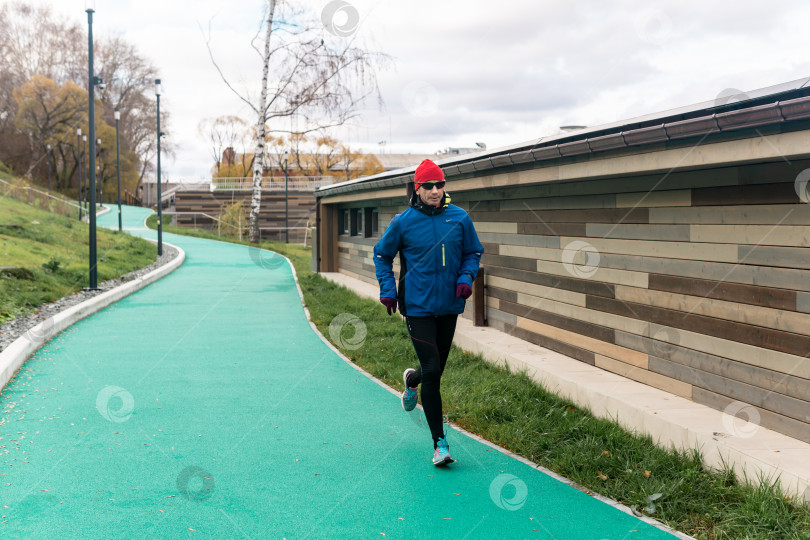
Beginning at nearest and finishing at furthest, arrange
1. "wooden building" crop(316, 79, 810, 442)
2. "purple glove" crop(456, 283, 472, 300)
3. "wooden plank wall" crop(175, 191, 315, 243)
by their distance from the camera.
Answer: "wooden building" crop(316, 79, 810, 442), "purple glove" crop(456, 283, 472, 300), "wooden plank wall" crop(175, 191, 315, 243)

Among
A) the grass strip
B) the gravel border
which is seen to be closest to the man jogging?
the grass strip

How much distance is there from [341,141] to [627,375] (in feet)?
222

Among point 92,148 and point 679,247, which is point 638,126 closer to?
point 679,247

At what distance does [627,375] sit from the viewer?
22.8ft

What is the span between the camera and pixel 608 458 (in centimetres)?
516

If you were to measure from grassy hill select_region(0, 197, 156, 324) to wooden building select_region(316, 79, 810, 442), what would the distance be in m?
8.63

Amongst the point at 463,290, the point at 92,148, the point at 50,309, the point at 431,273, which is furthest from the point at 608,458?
the point at 92,148

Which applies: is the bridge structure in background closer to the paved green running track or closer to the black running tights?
the paved green running track

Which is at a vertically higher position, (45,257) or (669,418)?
(45,257)

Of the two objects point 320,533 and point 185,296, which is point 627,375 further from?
point 185,296

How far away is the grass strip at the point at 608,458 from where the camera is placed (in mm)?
4066

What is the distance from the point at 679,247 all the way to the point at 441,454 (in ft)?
8.79

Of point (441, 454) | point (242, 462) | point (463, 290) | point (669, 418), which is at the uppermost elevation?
point (463, 290)

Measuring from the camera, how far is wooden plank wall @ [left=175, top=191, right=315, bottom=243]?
5620 cm
